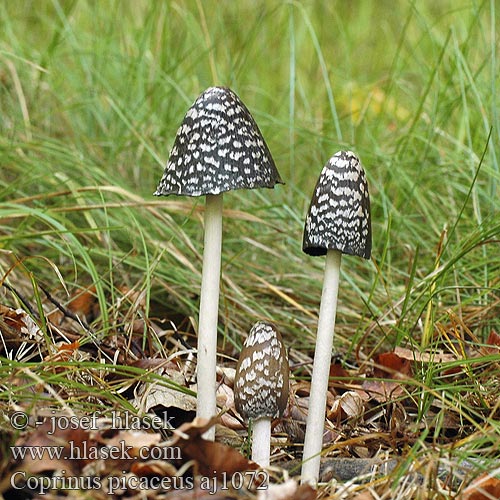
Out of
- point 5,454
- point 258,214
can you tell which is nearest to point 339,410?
point 5,454

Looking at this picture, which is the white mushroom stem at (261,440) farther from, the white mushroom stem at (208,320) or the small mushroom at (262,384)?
the white mushroom stem at (208,320)

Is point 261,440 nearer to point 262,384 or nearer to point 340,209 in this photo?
point 262,384

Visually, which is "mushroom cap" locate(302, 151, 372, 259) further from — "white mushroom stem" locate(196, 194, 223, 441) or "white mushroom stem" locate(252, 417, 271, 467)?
"white mushroom stem" locate(252, 417, 271, 467)

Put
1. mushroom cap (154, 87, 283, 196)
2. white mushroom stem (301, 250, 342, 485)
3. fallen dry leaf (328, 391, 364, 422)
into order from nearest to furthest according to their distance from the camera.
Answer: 1. mushroom cap (154, 87, 283, 196)
2. white mushroom stem (301, 250, 342, 485)
3. fallen dry leaf (328, 391, 364, 422)

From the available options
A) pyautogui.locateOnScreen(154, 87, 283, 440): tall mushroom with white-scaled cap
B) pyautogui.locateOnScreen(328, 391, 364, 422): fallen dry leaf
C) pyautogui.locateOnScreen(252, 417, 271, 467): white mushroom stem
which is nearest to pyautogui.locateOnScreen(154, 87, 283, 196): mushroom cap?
pyautogui.locateOnScreen(154, 87, 283, 440): tall mushroom with white-scaled cap

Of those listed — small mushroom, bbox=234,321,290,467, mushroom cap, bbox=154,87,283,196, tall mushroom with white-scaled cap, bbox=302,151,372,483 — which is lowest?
small mushroom, bbox=234,321,290,467

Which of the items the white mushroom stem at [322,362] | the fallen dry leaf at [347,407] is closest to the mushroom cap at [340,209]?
the white mushroom stem at [322,362]
